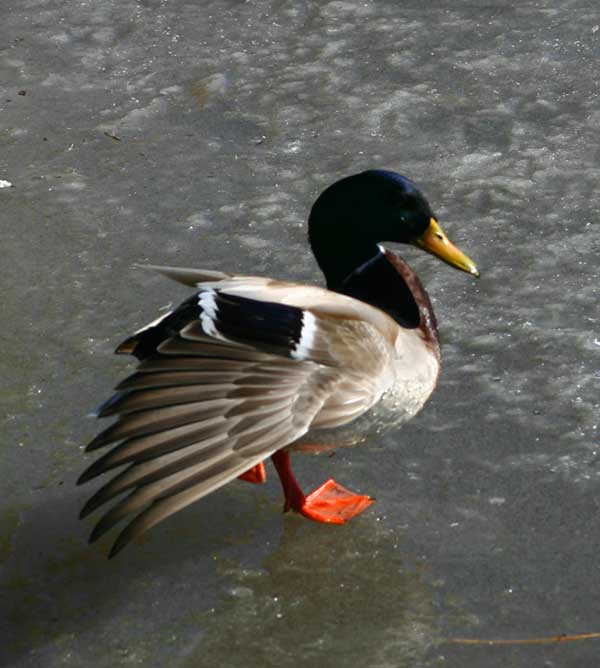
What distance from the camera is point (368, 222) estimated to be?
4121mm

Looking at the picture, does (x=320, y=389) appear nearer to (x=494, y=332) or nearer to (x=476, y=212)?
(x=494, y=332)

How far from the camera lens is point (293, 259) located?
502cm

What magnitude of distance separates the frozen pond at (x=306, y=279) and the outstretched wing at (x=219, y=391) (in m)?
0.40

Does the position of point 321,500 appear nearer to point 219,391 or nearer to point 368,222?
point 219,391

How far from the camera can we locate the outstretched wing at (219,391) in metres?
3.17

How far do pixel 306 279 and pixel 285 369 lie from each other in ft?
4.60

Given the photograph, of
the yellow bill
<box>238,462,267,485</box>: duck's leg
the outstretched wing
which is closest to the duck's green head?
the yellow bill

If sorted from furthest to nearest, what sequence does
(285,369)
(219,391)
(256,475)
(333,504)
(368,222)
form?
(368,222) < (256,475) < (333,504) < (285,369) < (219,391)

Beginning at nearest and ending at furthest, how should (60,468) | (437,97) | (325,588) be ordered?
1. (325,588)
2. (60,468)
3. (437,97)

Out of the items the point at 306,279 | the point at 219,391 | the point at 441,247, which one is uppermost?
the point at 219,391

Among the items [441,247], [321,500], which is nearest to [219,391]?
[321,500]

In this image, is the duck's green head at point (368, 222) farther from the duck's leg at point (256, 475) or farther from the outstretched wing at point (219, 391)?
the duck's leg at point (256, 475)

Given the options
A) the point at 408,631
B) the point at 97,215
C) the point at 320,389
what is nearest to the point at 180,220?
the point at 97,215

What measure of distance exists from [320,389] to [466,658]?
2.31 ft
